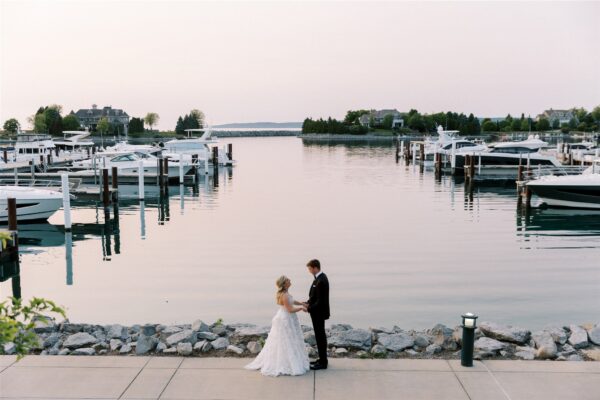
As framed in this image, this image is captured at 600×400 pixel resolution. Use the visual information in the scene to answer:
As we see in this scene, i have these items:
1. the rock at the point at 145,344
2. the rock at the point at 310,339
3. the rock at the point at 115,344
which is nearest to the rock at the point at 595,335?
the rock at the point at 310,339

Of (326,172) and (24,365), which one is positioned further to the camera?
(326,172)

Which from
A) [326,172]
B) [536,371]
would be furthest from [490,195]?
[536,371]

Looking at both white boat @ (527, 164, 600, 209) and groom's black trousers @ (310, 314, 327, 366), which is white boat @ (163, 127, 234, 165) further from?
groom's black trousers @ (310, 314, 327, 366)

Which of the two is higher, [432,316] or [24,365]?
[24,365]

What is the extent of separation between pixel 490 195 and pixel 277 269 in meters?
24.9

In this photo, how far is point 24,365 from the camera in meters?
8.94

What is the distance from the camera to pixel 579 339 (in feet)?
34.3

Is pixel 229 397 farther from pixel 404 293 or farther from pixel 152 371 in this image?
pixel 404 293

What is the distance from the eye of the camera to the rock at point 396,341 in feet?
32.4

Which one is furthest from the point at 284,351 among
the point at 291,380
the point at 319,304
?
the point at 319,304

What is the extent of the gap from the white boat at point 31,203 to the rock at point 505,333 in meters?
22.6

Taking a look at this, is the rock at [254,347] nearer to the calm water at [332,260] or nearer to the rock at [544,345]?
the calm water at [332,260]

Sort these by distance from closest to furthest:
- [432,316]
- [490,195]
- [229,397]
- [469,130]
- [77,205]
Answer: [229,397] < [432,316] < [77,205] < [490,195] < [469,130]

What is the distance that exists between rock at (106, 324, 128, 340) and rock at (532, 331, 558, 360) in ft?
23.2
